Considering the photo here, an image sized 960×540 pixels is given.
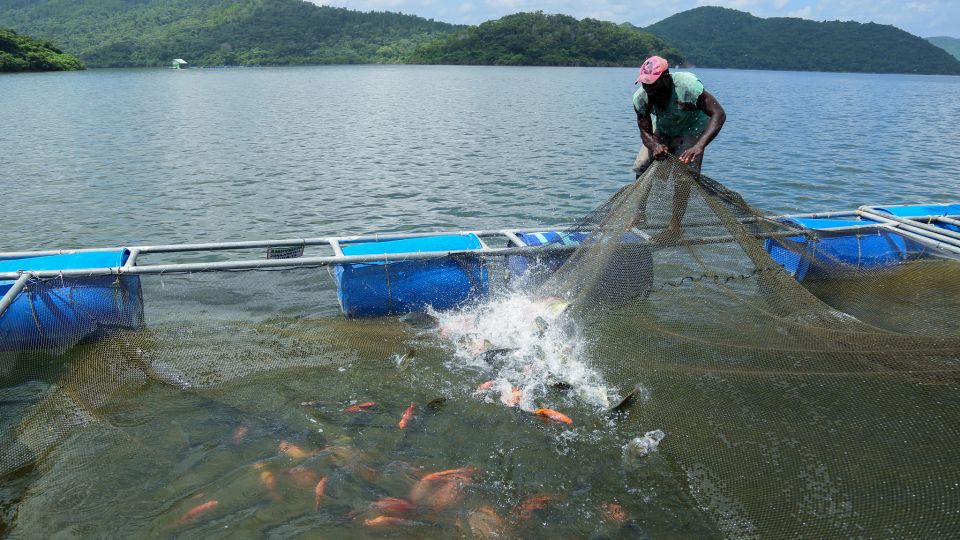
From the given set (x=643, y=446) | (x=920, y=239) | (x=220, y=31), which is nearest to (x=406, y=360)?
(x=643, y=446)

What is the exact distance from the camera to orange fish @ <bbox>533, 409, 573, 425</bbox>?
544 cm

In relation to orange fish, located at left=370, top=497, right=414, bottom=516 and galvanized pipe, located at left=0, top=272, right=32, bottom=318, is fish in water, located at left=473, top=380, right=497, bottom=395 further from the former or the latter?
galvanized pipe, located at left=0, top=272, right=32, bottom=318

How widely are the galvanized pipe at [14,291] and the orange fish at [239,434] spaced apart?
7.25 feet

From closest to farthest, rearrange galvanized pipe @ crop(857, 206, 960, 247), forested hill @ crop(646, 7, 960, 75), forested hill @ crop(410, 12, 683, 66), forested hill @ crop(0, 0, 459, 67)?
galvanized pipe @ crop(857, 206, 960, 247) → forested hill @ crop(410, 12, 683, 66) → forested hill @ crop(0, 0, 459, 67) → forested hill @ crop(646, 7, 960, 75)

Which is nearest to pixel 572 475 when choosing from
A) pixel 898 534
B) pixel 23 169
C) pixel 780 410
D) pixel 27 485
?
pixel 780 410

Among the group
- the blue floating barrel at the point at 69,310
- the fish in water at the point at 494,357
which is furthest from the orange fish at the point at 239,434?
the fish in water at the point at 494,357

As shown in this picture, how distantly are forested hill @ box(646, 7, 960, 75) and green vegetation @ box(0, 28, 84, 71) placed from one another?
449 feet

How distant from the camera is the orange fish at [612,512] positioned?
14.4 feet

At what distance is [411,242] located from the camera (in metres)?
7.36

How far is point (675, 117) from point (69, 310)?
675 centimetres

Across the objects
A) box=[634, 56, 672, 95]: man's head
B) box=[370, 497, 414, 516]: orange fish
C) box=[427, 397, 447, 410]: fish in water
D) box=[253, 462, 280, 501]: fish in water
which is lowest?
box=[253, 462, 280, 501]: fish in water

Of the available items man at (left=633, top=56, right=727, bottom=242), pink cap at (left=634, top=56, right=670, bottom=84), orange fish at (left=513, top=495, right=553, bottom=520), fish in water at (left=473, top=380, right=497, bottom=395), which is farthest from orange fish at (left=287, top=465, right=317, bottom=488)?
pink cap at (left=634, top=56, right=670, bottom=84)

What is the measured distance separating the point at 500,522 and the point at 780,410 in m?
2.18

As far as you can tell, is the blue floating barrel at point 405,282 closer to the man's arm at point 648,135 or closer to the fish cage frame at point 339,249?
the fish cage frame at point 339,249
